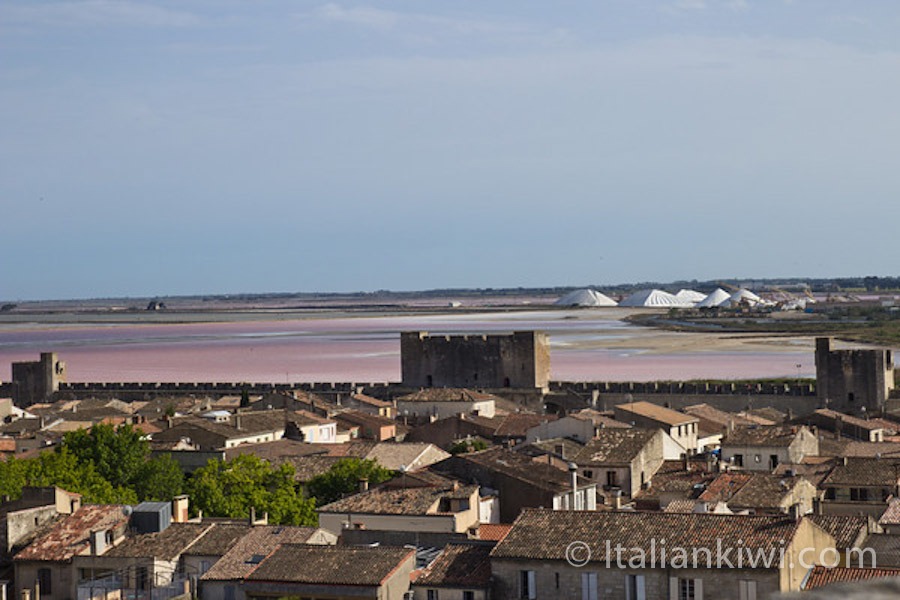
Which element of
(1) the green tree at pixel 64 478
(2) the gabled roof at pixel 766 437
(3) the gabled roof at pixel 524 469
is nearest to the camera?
(3) the gabled roof at pixel 524 469

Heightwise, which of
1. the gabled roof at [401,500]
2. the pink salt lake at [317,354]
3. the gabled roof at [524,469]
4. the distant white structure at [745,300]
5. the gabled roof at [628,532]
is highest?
the distant white structure at [745,300]

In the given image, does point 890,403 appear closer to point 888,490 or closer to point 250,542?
point 888,490

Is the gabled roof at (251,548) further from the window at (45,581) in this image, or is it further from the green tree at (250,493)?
the green tree at (250,493)

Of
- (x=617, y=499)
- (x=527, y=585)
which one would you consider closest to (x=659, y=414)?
(x=617, y=499)

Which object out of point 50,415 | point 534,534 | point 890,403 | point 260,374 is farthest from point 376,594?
point 260,374

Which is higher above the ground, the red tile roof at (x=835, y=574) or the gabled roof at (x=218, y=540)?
the red tile roof at (x=835, y=574)

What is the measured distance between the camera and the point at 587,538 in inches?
676

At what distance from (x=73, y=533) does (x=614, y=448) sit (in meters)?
11.4

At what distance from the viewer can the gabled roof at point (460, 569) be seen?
17578 mm

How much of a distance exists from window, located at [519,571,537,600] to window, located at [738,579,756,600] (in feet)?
7.55

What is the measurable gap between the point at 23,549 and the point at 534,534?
7.81m

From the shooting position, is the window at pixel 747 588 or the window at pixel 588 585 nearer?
the window at pixel 747 588

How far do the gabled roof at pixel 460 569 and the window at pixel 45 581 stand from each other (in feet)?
18.4

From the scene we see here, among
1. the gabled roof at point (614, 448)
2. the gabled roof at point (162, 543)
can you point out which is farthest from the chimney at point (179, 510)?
the gabled roof at point (614, 448)
